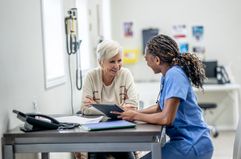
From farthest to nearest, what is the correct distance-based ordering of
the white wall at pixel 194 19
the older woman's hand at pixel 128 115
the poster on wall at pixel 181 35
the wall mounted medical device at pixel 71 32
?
1. the poster on wall at pixel 181 35
2. the white wall at pixel 194 19
3. the wall mounted medical device at pixel 71 32
4. the older woman's hand at pixel 128 115

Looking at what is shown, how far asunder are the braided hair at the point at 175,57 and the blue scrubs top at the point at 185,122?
2.5 inches

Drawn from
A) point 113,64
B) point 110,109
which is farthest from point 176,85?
point 113,64

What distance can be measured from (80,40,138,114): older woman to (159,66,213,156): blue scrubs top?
0.79m

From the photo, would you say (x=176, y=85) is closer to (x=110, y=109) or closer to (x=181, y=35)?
(x=110, y=109)

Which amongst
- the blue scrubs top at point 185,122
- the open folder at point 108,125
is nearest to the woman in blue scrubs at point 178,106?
the blue scrubs top at point 185,122

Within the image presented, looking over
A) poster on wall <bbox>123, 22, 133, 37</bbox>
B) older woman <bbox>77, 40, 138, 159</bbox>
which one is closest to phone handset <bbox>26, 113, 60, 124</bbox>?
older woman <bbox>77, 40, 138, 159</bbox>

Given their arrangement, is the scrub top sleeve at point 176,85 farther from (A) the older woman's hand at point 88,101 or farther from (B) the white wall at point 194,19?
(B) the white wall at point 194,19

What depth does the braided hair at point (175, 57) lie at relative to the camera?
248 cm

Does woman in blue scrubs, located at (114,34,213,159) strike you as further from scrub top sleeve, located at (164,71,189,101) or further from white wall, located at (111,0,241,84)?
white wall, located at (111,0,241,84)

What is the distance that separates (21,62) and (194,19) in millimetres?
4498

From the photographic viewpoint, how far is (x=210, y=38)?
6.59 meters

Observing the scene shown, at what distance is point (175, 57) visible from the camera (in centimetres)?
252

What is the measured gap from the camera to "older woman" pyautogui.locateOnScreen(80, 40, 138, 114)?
10.5ft

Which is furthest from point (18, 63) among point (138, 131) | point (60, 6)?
point (60, 6)
